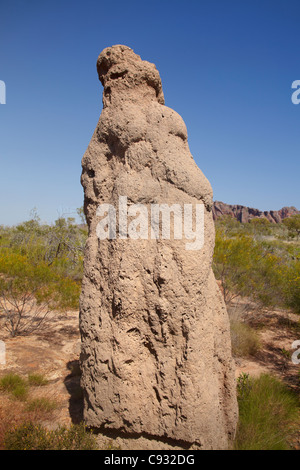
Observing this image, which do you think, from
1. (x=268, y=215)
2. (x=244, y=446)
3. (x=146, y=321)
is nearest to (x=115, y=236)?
(x=146, y=321)

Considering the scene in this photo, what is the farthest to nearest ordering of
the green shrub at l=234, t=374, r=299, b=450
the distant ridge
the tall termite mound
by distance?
the distant ridge → the green shrub at l=234, t=374, r=299, b=450 → the tall termite mound

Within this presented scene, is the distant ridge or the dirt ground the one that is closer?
the dirt ground

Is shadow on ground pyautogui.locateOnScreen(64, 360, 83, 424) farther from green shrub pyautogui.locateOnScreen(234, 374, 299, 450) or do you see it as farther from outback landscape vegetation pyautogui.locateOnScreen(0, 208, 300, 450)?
green shrub pyautogui.locateOnScreen(234, 374, 299, 450)

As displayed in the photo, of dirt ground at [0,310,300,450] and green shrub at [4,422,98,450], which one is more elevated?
green shrub at [4,422,98,450]

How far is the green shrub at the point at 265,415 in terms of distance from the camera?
246 cm

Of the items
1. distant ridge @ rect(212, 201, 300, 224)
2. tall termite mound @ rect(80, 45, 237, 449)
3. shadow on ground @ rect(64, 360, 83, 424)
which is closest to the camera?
tall termite mound @ rect(80, 45, 237, 449)

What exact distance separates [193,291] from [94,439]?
1456 millimetres

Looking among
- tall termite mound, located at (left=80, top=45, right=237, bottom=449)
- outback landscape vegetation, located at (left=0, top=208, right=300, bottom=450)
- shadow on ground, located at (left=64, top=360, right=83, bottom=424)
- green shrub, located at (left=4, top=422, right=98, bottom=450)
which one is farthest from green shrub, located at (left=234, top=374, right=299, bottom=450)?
shadow on ground, located at (left=64, top=360, right=83, bottom=424)

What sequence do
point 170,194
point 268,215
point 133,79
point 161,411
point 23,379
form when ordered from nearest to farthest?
point 161,411, point 170,194, point 133,79, point 23,379, point 268,215

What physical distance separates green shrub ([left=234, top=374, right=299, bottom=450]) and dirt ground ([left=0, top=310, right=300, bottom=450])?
22 cm

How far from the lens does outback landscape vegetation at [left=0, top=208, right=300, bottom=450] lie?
2520 mm

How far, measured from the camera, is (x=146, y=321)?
2283 mm

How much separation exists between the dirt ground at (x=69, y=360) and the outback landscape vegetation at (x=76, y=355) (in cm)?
1
